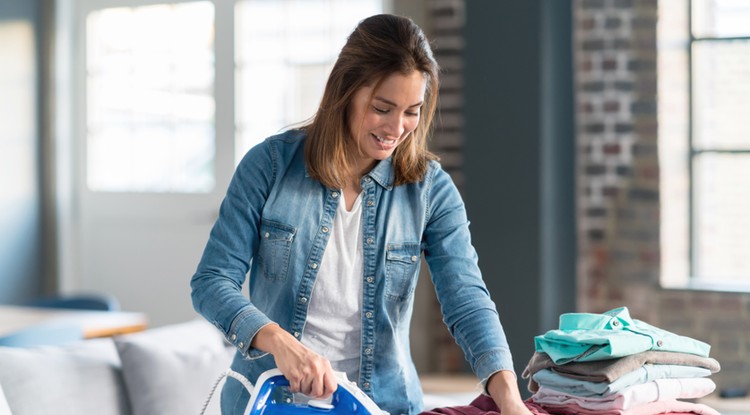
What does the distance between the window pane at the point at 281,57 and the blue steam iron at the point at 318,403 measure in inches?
154

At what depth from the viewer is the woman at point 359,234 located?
1.84 m

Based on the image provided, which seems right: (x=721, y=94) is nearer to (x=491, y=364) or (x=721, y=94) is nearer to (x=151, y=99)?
(x=151, y=99)

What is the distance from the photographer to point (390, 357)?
193 cm

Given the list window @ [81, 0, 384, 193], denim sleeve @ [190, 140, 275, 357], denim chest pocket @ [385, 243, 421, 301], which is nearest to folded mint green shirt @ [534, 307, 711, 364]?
denim chest pocket @ [385, 243, 421, 301]

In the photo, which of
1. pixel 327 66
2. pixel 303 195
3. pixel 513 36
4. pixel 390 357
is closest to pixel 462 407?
pixel 390 357

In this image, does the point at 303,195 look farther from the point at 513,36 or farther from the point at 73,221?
the point at 73,221

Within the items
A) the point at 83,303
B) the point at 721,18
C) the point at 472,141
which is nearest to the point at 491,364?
the point at 83,303

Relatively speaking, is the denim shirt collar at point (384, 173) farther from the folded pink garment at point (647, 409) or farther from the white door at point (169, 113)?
the white door at point (169, 113)

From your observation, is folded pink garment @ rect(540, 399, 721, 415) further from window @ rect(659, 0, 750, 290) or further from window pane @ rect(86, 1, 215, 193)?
window pane @ rect(86, 1, 215, 193)

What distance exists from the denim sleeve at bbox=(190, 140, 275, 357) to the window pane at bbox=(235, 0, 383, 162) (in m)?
3.59

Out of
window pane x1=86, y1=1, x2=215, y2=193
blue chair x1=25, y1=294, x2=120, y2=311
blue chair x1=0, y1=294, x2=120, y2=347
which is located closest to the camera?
blue chair x1=0, y1=294, x2=120, y2=347

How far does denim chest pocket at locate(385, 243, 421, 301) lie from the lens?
1.92 m

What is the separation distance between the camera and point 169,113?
19.1ft

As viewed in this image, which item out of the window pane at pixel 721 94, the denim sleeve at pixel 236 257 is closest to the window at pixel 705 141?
the window pane at pixel 721 94
